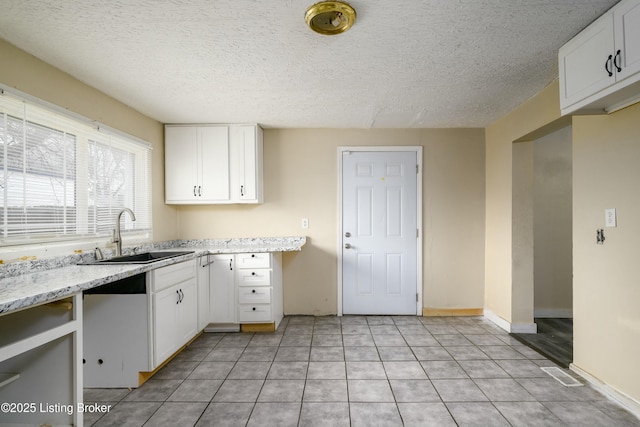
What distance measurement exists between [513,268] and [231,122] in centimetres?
337

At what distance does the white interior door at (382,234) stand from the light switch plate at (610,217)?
1802 millimetres

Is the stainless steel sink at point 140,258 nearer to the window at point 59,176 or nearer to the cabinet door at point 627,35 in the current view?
the window at point 59,176

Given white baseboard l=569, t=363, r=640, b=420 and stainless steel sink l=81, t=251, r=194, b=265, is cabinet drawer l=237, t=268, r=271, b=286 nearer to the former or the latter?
stainless steel sink l=81, t=251, r=194, b=265

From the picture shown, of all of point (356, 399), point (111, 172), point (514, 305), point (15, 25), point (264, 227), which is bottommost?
point (356, 399)

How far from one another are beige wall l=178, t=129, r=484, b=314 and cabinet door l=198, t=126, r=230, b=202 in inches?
12.1

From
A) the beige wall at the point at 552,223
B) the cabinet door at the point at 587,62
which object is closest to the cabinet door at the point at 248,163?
the cabinet door at the point at 587,62

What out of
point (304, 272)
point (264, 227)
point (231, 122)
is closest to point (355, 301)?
point (304, 272)

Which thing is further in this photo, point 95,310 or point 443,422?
point 95,310

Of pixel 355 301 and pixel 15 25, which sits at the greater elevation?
pixel 15 25

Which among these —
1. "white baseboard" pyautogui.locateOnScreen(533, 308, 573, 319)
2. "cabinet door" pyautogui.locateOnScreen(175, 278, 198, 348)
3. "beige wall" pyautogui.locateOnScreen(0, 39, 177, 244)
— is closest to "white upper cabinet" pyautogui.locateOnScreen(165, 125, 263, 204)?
"beige wall" pyautogui.locateOnScreen(0, 39, 177, 244)

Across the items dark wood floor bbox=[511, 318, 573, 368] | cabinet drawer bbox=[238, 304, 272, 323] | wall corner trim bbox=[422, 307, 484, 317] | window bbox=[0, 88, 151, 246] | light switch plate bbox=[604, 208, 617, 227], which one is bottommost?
dark wood floor bbox=[511, 318, 573, 368]

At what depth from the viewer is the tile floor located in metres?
1.79

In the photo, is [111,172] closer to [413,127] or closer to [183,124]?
[183,124]

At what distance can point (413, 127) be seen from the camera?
362 centimetres
